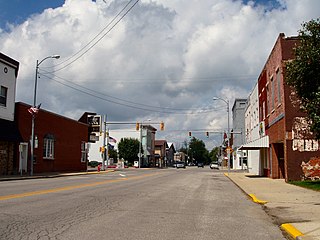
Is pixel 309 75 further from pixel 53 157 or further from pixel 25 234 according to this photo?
pixel 53 157

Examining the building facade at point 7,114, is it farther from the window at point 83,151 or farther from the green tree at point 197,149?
the green tree at point 197,149

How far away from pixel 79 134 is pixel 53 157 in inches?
321

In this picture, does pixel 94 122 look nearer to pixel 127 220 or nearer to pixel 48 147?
pixel 48 147

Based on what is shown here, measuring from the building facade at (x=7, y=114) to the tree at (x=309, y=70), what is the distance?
22.1 m

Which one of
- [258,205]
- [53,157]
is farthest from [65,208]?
[53,157]

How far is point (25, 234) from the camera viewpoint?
8.09m

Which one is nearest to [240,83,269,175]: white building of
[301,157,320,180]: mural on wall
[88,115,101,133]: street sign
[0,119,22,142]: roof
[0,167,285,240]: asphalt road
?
[301,157,320,180]: mural on wall

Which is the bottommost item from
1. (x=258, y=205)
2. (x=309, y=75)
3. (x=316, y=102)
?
(x=258, y=205)

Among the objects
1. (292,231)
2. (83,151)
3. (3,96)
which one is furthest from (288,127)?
(83,151)

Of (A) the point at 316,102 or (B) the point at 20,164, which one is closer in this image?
(A) the point at 316,102

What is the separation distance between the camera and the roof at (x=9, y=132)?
3086 centimetres

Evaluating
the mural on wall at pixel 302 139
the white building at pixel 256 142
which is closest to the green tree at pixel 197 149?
the white building at pixel 256 142

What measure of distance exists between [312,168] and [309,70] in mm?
9795

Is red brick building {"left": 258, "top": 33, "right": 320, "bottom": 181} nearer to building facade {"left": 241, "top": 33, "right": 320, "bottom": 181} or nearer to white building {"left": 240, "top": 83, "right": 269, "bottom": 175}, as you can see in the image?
building facade {"left": 241, "top": 33, "right": 320, "bottom": 181}
